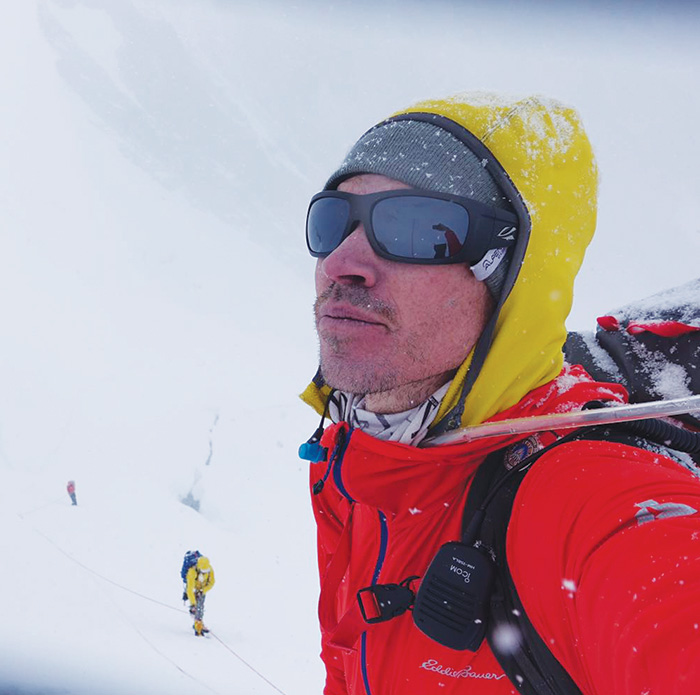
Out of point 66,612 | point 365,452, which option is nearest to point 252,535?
point 66,612

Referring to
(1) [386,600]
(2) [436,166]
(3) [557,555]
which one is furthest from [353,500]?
(2) [436,166]

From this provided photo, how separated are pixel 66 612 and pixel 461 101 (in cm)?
927

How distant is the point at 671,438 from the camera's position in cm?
98

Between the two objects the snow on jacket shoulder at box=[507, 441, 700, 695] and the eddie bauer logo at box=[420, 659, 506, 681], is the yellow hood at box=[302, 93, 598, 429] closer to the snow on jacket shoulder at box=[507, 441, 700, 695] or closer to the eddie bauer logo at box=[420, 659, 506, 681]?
the snow on jacket shoulder at box=[507, 441, 700, 695]

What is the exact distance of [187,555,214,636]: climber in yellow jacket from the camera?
26.8 ft

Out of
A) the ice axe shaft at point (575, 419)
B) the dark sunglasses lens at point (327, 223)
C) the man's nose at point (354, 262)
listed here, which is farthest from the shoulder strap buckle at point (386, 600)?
the dark sunglasses lens at point (327, 223)

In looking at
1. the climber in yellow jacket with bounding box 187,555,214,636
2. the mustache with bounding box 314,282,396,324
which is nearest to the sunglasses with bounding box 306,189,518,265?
the mustache with bounding box 314,282,396,324

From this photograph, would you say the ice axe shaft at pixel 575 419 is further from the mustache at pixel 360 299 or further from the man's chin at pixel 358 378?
the mustache at pixel 360 299

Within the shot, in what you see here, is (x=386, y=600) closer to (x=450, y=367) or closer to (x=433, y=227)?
(x=450, y=367)

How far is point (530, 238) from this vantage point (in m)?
1.35

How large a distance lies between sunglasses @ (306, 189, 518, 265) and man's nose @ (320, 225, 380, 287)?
2cm

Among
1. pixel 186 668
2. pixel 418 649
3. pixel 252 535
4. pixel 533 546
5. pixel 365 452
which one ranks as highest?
pixel 252 535

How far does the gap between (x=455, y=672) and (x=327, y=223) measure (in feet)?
3.92

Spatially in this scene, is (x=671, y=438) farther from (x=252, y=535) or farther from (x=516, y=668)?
(x=252, y=535)
